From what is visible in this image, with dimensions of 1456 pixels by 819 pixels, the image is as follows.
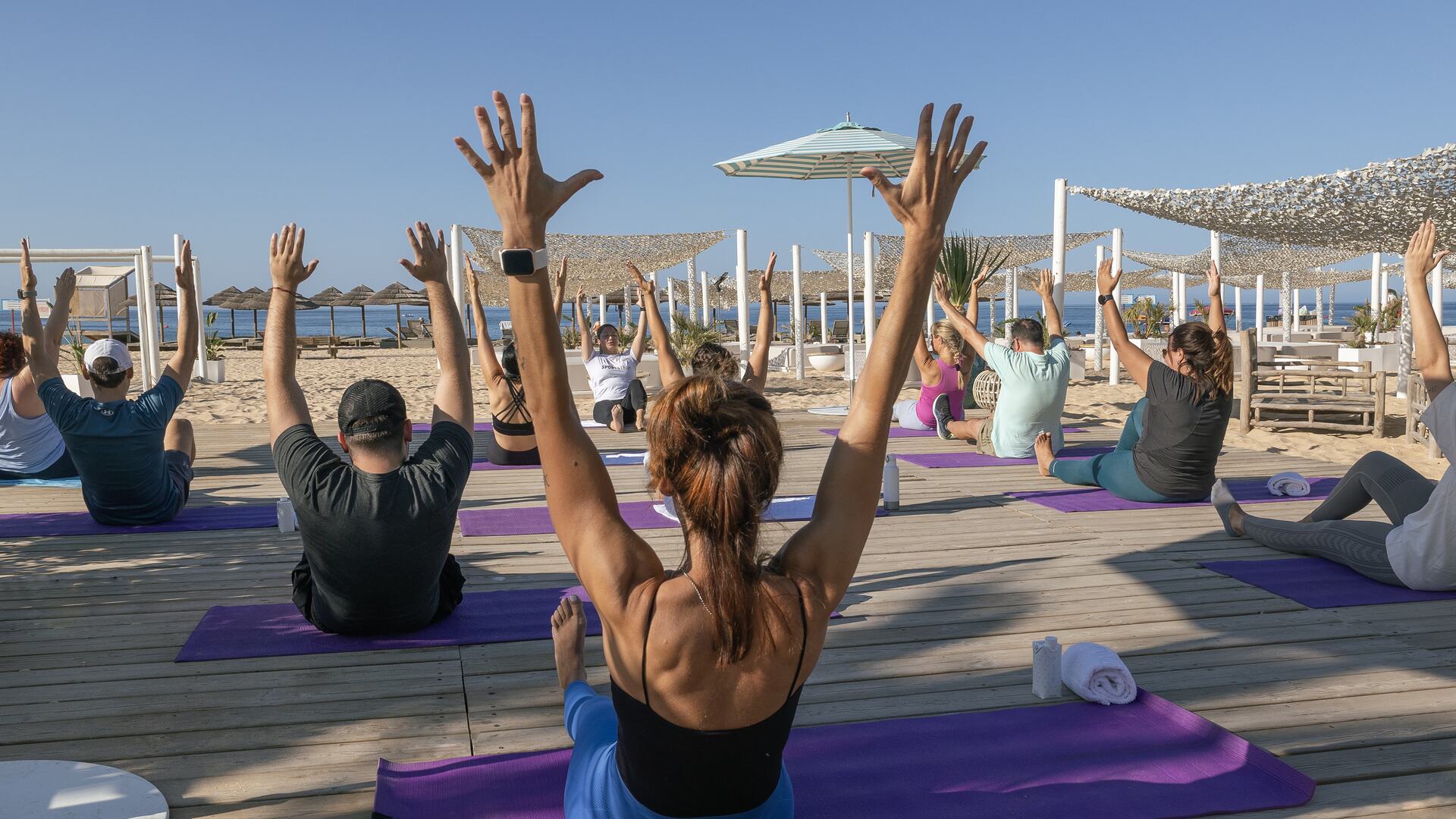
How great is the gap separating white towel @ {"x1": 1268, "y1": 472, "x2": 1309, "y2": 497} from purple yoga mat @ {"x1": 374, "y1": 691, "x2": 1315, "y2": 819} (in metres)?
3.55

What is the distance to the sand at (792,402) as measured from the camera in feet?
27.5

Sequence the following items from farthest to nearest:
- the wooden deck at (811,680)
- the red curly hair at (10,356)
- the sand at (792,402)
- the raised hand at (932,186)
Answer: the sand at (792,402)
the red curly hair at (10,356)
the wooden deck at (811,680)
the raised hand at (932,186)

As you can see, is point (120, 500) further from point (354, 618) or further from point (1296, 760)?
point (1296, 760)

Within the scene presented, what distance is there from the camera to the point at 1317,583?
3.64m

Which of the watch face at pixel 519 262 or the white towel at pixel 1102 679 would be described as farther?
the white towel at pixel 1102 679

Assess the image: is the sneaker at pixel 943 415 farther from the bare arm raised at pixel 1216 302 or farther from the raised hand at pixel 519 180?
the raised hand at pixel 519 180

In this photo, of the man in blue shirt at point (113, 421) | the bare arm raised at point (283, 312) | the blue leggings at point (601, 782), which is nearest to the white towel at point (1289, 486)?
the blue leggings at point (601, 782)

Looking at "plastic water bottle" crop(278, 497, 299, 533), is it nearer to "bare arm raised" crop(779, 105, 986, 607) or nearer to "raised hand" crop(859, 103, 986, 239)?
"bare arm raised" crop(779, 105, 986, 607)

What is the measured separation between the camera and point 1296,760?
2.25 meters

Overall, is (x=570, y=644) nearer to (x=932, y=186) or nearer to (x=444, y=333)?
(x=444, y=333)

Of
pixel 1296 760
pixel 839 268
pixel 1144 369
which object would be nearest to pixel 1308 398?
pixel 1144 369

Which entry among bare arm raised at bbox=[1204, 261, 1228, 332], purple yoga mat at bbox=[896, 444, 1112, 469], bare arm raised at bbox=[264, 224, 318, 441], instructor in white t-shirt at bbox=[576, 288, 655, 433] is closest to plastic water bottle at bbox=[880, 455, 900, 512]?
purple yoga mat at bbox=[896, 444, 1112, 469]

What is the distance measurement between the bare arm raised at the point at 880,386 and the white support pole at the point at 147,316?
32.4 feet

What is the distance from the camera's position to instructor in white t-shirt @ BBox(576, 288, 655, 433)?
864 centimetres
